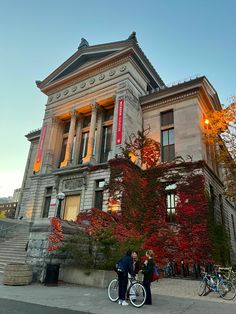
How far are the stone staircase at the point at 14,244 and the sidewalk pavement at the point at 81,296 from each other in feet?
16.1

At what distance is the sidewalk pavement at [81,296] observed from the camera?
24.9 feet

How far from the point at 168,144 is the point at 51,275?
17481 mm

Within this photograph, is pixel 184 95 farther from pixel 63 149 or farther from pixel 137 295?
pixel 137 295

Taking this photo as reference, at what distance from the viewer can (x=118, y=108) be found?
25.8m

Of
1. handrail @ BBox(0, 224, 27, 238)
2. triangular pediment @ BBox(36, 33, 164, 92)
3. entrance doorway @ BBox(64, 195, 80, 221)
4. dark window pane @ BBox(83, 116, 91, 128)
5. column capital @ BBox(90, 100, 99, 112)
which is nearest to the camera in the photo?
→ handrail @ BBox(0, 224, 27, 238)

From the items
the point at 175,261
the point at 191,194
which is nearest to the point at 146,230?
the point at 175,261

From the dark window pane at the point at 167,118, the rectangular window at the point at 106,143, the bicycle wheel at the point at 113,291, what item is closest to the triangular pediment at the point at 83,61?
the rectangular window at the point at 106,143

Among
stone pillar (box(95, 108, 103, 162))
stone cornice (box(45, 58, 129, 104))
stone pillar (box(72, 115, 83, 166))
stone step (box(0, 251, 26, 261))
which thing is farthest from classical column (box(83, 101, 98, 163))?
stone step (box(0, 251, 26, 261))

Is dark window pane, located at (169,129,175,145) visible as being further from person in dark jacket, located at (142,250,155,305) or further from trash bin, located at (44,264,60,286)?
person in dark jacket, located at (142,250,155,305)

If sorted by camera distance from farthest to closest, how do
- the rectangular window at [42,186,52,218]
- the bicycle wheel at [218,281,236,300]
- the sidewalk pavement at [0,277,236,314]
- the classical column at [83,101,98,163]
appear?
the rectangular window at [42,186,52,218] < the classical column at [83,101,98,163] < the bicycle wheel at [218,281,236,300] < the sidewalk pavement at [0,277,236,314]

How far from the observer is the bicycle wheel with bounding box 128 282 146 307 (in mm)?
8083

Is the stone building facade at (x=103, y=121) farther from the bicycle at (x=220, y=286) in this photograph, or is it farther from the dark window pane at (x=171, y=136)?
the bicycle at (x=220, y=286)

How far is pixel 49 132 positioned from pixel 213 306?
27.4 m

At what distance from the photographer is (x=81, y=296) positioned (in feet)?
30.3
